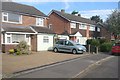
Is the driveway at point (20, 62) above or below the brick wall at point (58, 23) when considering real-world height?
below

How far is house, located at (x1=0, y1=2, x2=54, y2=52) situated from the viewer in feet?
95.6

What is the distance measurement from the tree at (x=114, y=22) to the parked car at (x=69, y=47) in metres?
27.7

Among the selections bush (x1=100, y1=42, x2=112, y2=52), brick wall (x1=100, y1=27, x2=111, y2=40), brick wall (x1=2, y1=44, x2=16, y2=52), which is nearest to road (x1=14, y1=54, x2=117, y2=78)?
brick wall (x1=2, y1=44, x2=16, y2=52)

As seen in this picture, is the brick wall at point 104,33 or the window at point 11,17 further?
the brick wall at point 104,33

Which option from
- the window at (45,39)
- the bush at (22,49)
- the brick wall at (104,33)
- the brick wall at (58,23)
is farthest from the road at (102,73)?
the brick wall at (104,33)

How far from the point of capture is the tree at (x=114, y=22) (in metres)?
56.9

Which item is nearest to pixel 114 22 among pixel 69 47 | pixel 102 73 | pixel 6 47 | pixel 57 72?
pixel 69 47

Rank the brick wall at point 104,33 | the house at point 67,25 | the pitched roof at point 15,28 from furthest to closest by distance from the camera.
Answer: the brick wall at point 104,33 → the house at point 67,25 → the pitched roof at point 15,28

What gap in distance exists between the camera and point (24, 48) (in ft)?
88.2

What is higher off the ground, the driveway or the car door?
the car door

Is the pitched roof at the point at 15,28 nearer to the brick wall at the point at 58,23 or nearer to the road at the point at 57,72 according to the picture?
the brick wall at the point at 58,23

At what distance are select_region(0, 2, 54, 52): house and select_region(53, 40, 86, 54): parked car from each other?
2.82 metres

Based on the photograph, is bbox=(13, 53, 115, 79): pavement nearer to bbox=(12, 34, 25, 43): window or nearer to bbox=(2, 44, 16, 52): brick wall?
bbox=(2, 44, 16, 52): brick wall

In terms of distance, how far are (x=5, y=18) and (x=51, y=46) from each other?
26.5ft
